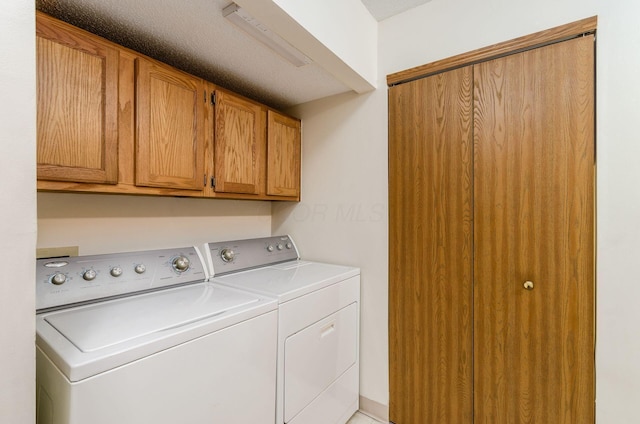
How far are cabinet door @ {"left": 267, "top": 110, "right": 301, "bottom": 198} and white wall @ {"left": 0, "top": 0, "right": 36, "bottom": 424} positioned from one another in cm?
133

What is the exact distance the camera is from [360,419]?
185cm

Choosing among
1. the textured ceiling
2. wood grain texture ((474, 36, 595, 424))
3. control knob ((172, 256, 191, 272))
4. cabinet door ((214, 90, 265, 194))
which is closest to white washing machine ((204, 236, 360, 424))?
control knob ((172, 256, 191, 272))

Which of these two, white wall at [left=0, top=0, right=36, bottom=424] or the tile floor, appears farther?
the tile floor

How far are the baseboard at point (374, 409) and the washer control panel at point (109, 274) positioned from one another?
1323 millimetres

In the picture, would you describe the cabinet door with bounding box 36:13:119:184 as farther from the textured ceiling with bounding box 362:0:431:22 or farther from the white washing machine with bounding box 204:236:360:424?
the textured ceiling with bounding box 362:0:431:22

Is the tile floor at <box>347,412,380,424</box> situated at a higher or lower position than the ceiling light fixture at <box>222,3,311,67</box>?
lower

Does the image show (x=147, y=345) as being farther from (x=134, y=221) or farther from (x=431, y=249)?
(x=431, y=249)

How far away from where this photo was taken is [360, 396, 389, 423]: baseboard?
1824 millimetres

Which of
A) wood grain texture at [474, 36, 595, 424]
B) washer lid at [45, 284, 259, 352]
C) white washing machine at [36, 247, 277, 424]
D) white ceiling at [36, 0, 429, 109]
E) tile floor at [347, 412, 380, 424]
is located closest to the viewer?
white washing machine at [36, 247, 277, 424]

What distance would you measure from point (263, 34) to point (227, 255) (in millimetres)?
1193

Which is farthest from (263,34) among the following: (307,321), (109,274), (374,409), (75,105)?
(374,409)

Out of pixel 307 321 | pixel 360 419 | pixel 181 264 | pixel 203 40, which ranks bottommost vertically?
pixel 360 419

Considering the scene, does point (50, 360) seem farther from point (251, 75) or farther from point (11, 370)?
point (251, 75)

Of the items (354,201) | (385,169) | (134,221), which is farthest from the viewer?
(354,201)
